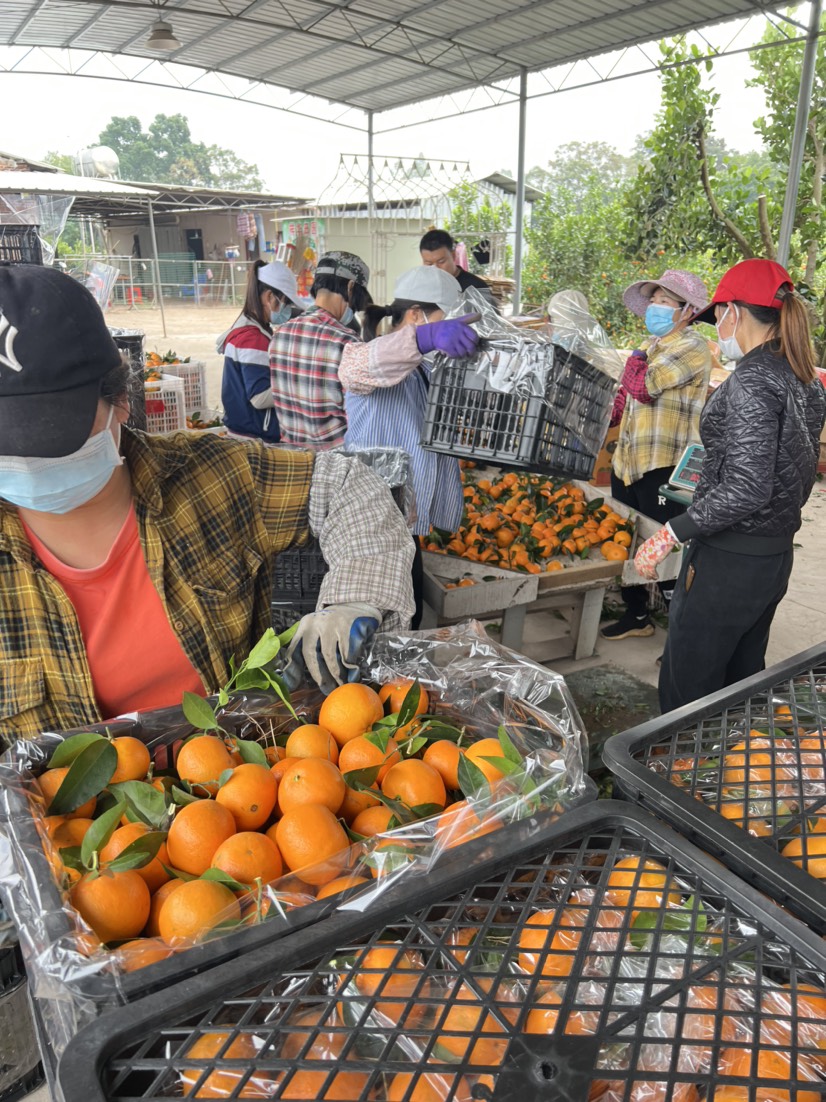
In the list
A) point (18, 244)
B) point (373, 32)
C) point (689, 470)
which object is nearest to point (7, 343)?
point (18, 244)

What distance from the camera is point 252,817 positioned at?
105 cm

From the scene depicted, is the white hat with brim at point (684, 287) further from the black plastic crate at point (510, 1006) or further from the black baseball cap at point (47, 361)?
the black plastic crate at point (510, 1006)

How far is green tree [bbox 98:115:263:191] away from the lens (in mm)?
54062

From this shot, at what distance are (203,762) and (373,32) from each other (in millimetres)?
13348

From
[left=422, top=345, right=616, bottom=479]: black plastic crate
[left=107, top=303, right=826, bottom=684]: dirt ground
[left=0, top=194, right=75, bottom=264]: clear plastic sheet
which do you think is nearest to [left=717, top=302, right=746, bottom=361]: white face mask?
[left=422, top=345, right=616, bottom=479]: black plastic crate

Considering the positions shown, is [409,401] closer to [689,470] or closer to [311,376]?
[311,376]

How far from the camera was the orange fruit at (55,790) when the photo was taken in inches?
42.4

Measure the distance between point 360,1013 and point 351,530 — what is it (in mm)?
1134

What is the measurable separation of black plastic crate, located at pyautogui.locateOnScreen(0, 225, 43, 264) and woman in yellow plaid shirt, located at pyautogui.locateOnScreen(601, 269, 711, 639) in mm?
2835

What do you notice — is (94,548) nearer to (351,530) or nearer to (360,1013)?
(351,530)

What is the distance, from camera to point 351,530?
1716 mm

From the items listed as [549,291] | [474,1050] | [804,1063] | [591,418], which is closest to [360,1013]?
[474,1050]

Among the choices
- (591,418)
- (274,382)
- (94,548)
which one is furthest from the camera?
(274,382)

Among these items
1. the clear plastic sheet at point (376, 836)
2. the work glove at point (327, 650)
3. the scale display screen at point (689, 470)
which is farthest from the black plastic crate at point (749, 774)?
the scale display screen at point (689, 470)
